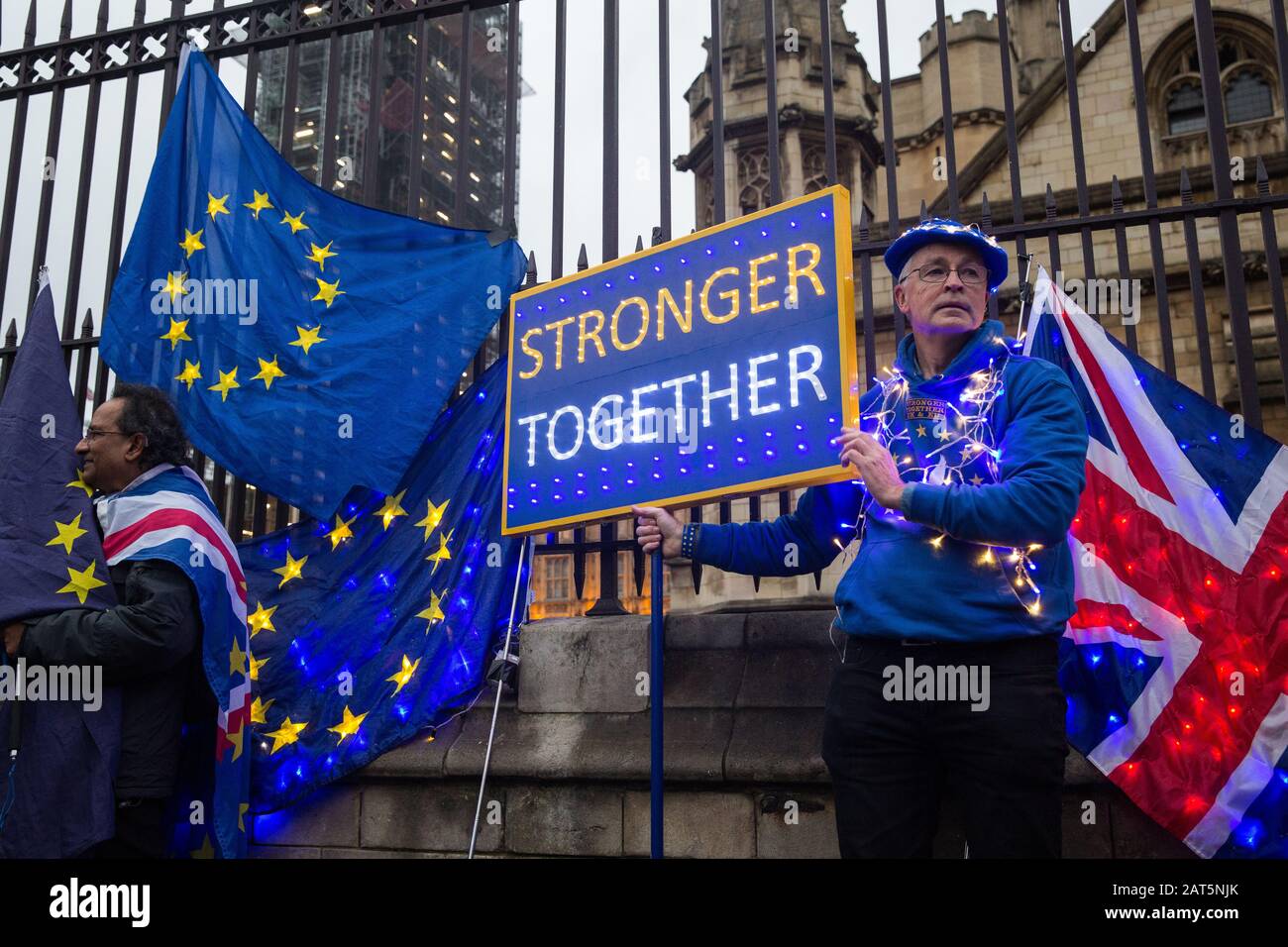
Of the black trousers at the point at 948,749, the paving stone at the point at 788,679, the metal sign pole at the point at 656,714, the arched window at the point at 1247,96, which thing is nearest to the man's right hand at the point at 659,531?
the metal sign pole at the point at 656,714

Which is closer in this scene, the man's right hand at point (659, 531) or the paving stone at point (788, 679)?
the man's right hand at point (659, 531)

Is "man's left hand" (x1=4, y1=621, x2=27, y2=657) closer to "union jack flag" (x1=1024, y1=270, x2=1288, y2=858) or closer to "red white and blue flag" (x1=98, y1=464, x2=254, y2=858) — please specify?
"red white and blue flag" (x1=98, y1=464, x2=254, y2=858)

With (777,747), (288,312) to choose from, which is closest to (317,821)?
(777,747)

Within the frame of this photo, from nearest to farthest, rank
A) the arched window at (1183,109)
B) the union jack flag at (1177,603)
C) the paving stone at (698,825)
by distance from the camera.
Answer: the union jack flag at (1177,603)
the paving stone at (698,825)
the arched window at (1183,109)

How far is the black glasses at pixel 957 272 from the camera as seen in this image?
3.34m

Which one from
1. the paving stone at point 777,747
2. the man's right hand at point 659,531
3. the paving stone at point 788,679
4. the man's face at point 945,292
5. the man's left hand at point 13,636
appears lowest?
the paving stone at point 777,747

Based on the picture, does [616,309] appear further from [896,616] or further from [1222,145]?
[1222,145]

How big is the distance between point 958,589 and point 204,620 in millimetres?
2805

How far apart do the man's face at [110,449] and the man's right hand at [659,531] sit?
2.13 m

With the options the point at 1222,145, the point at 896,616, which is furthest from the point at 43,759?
the point at 1222,145

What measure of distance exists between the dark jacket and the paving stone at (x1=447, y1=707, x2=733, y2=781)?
4.13 ft

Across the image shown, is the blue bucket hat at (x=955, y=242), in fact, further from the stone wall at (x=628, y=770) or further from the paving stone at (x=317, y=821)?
the paving stone at (x=317, y=821)

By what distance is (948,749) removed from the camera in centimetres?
295
